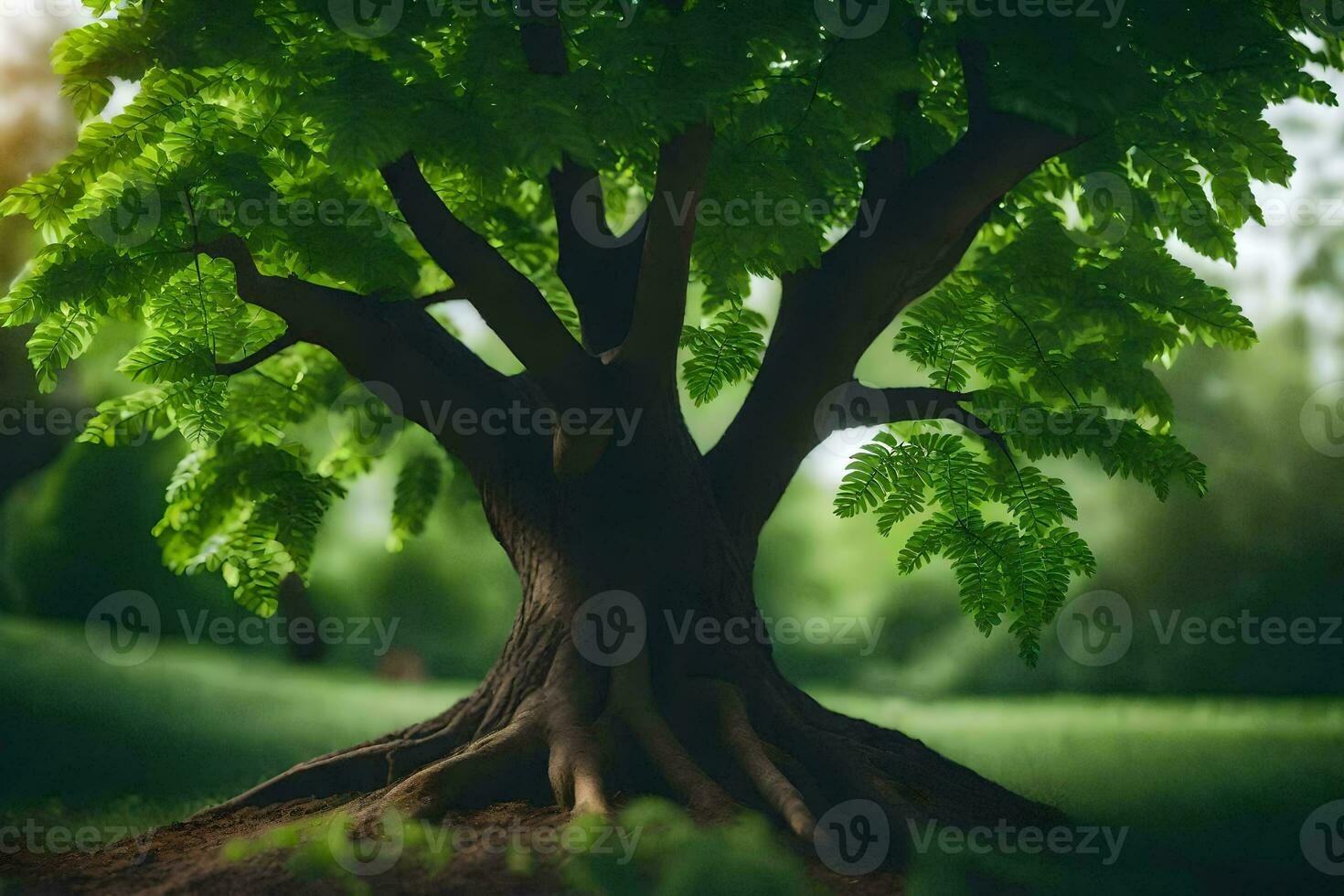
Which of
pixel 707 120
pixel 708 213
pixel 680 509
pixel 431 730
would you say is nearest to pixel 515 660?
pixel 431 730

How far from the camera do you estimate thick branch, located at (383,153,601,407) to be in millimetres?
5141

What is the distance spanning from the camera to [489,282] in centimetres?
515

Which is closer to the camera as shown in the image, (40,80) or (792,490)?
(40,80)

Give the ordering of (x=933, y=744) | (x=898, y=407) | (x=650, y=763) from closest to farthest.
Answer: (x=650, y=763), (x=898, y=407), (x=933, y=744)

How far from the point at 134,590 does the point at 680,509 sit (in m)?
10.9

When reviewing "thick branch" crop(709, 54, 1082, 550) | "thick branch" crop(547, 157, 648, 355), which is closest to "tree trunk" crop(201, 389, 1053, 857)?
"thick branch" crop(709, 54, 1082, 550)

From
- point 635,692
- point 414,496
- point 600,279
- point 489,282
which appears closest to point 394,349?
point 489,282

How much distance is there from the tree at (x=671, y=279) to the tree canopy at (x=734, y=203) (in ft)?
0.07

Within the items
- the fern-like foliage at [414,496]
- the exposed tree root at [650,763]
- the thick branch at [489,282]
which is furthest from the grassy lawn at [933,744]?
the thick branch at [489,282]

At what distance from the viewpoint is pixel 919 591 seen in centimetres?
1443

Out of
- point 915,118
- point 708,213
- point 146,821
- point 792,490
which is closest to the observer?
point 708,213

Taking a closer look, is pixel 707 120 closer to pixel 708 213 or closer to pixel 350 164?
pixel 708 213

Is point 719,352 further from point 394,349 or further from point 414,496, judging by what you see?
point 414,496

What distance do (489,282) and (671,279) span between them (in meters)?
0.85
